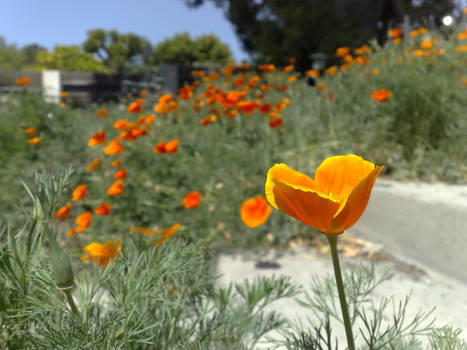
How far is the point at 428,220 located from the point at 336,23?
1048 centimetres

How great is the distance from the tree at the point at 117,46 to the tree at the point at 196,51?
11185 mm

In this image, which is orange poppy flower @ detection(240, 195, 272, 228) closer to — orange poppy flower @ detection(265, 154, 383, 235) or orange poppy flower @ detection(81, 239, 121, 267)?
orange poppy flower @ detection(81, 239, 121, 267)

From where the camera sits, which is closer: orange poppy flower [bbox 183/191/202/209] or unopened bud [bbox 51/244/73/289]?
unopened bud [bbox 51/244/73/289]

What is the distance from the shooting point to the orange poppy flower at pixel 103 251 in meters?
0.87

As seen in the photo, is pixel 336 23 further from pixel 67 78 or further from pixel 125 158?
pixel 125 158

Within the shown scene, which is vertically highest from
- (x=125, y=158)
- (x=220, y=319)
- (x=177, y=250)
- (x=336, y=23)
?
(x=336, y=23)

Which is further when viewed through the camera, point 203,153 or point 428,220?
point 203,153

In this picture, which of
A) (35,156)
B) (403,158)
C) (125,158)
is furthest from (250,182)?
(35,156)

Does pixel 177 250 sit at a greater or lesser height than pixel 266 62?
lesser

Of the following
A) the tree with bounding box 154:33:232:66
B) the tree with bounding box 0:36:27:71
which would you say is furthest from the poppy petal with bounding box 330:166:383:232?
the tree with bounding box 0:36:27:71

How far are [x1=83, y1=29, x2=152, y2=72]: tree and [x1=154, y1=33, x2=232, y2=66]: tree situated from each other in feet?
36.7

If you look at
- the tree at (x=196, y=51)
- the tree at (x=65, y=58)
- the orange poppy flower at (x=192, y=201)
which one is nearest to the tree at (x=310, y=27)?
the orange poppy flower at (x=192, y=201)

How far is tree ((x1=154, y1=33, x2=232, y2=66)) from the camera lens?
43406 mm

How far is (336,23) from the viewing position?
38.1ft
